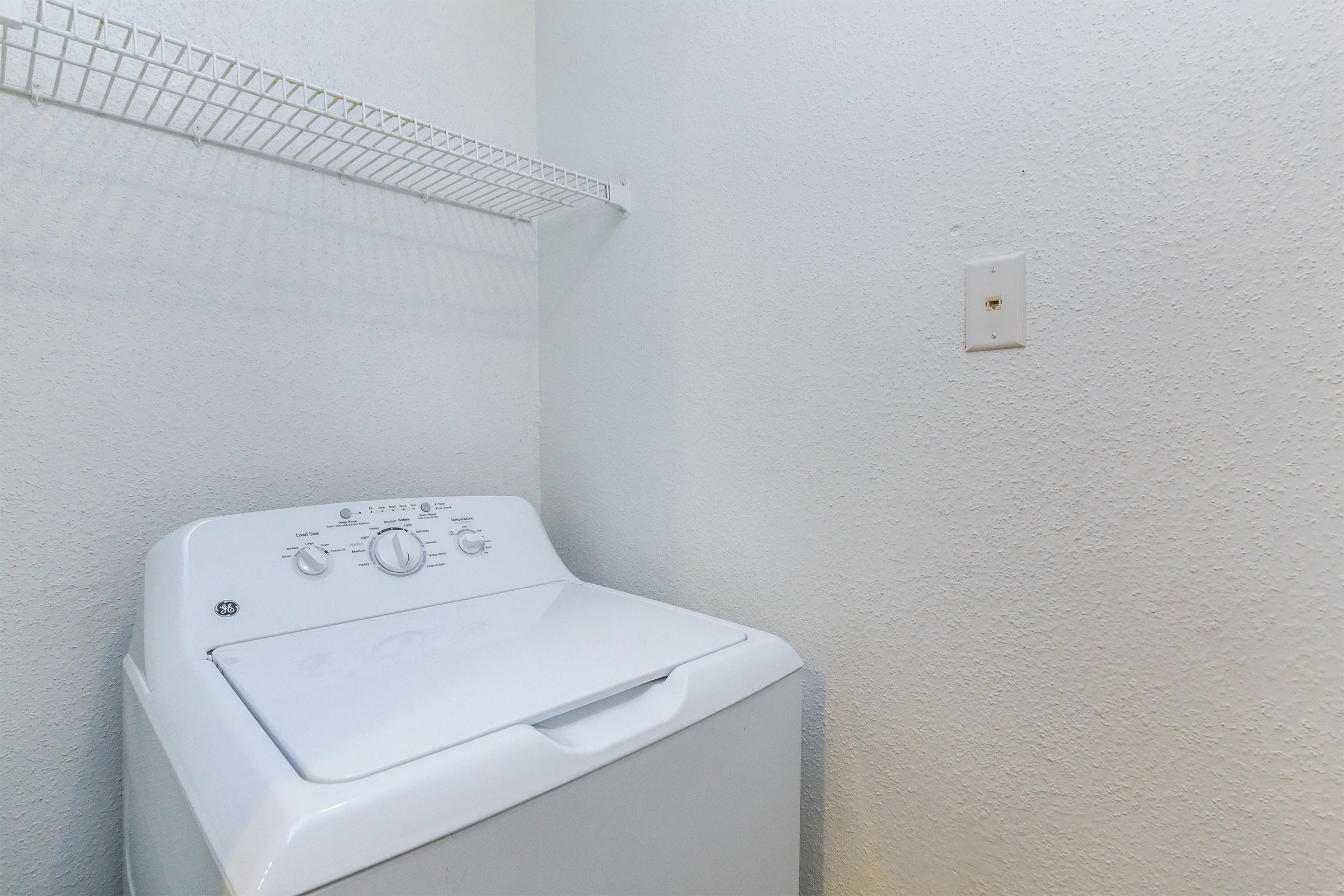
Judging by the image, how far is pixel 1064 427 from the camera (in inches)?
26.6

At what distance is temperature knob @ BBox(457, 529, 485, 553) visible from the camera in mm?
984

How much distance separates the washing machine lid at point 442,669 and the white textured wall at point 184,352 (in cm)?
33

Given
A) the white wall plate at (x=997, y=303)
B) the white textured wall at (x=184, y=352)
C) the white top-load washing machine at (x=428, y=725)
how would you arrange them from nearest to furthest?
the white top-load washing machine at (x=428, y=725) → the white wall plate at (x=997, y=303) → the white textured wall at (x=184, y=352)

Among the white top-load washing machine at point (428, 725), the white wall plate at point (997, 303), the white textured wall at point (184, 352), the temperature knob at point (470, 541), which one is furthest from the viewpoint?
the temperature knob at point (470, 541)

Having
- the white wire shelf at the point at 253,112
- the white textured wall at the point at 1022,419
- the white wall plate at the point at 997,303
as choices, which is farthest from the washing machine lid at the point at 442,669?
the white wire shelf at the point at 253,112

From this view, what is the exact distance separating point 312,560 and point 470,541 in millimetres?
219

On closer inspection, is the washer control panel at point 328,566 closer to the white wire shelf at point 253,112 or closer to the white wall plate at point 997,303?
the white wire shelf at point 253,112

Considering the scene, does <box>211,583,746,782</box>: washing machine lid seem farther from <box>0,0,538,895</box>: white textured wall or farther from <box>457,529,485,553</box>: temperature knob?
<box>0,0,538,895</box>: white textured wall

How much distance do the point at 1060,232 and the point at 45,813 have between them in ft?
4.59

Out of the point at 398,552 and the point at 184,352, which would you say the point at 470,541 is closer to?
the point at 398,552

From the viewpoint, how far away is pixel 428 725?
0.54m

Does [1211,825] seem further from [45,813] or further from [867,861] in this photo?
[45,813]

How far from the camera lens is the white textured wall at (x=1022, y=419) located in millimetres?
560

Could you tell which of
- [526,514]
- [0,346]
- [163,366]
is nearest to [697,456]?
[526,514]
